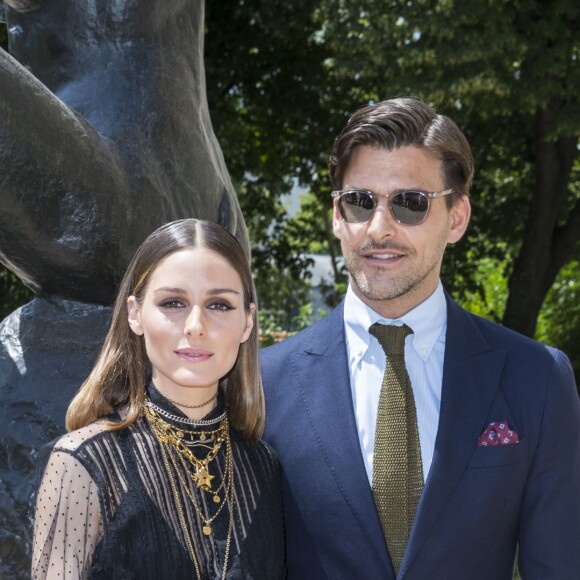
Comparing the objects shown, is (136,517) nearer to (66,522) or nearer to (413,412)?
(66,522)

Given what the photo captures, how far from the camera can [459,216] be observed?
249 cm

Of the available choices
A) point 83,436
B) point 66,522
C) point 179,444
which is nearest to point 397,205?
point 179,444

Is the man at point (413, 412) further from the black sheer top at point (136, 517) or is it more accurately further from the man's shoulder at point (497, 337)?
the black sheer top at point (136, 517)

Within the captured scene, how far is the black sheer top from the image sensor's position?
1.88 meters

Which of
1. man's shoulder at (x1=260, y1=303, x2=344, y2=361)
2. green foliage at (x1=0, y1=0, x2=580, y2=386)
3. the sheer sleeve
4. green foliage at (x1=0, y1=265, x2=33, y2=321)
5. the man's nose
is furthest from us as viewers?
green foliage at (x1=0, y1=265, x2=33, y2=321)

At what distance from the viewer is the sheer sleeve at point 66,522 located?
1.86 meters

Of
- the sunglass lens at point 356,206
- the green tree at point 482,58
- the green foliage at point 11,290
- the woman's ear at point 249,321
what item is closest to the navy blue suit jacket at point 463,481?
the woman's ear at point 249,321

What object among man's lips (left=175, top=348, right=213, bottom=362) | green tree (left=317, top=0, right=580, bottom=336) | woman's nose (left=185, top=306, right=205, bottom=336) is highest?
green tree (left=317, top=0, right=580, bottom=336)

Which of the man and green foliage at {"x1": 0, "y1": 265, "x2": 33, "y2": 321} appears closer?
the man

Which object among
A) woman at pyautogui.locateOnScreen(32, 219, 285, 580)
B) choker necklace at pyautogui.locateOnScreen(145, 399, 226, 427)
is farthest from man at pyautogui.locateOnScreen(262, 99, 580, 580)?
choker necklace at pyautogui.locateOnScreen(145, 399, 226, 427)

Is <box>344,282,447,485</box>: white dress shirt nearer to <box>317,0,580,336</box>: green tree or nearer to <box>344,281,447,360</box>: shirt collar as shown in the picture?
<box>344,281,447,360</box>: shirt collar

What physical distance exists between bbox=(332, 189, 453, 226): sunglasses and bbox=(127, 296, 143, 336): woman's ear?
528 millimetres

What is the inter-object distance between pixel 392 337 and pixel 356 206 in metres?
0.30

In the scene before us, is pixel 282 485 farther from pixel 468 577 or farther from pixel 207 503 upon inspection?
pixel 468 577
